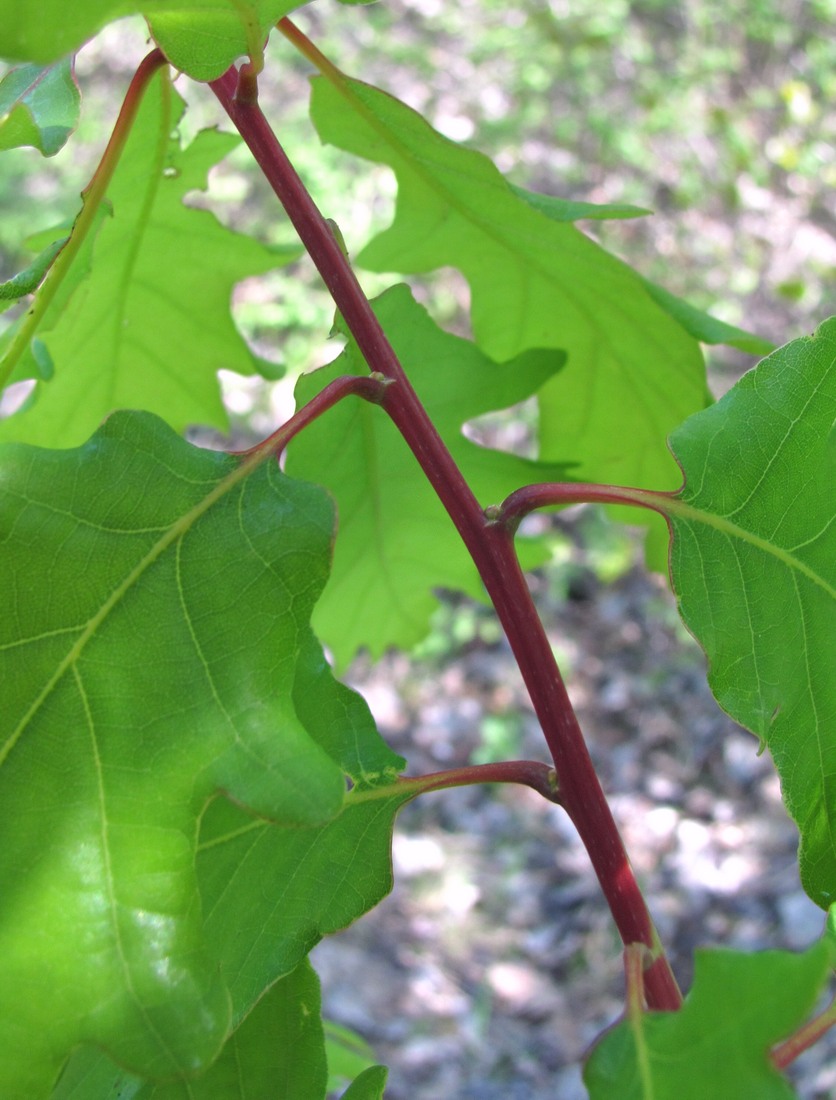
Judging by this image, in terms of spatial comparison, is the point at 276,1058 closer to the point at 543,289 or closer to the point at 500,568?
the point at 500,568

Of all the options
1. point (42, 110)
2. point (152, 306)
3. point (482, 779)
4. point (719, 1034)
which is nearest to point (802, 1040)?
point (719, 1034)

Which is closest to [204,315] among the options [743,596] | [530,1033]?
[743,596]

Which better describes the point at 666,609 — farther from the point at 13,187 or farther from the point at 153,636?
the point at 13,187

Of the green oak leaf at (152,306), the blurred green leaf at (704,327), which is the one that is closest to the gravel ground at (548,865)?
the blurred green leaf at (704,327)

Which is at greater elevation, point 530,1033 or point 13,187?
point 13,187

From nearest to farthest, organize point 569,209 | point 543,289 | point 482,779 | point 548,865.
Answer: point 482,779 < point 569,209 < point 543,289 < point 548,865
